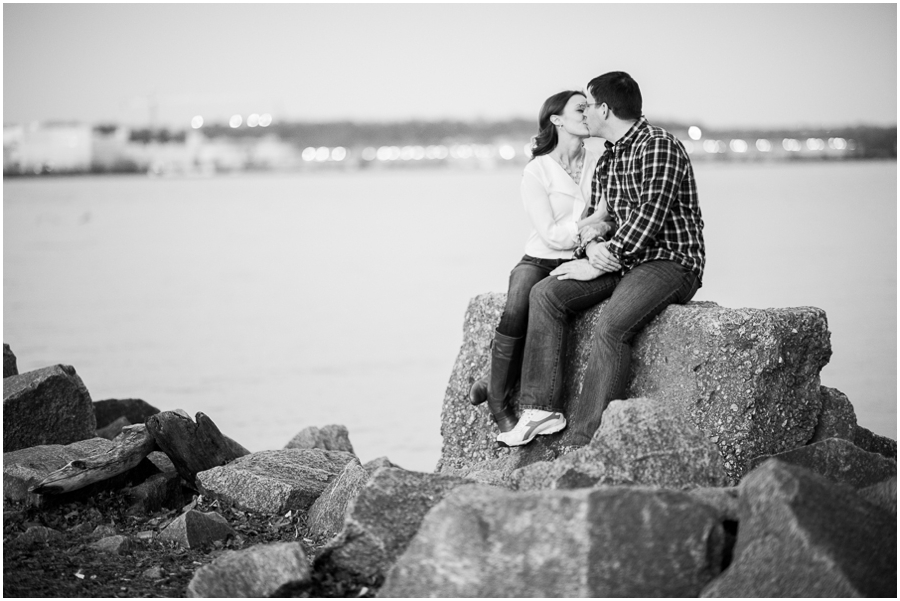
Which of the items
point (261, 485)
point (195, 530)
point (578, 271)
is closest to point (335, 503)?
point (261, 485)

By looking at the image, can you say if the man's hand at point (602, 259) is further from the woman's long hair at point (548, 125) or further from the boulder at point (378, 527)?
the boulder at point (378, 527)

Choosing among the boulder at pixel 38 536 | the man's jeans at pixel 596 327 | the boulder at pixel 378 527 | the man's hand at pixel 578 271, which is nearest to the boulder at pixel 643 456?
the boulder at pixel 378 527

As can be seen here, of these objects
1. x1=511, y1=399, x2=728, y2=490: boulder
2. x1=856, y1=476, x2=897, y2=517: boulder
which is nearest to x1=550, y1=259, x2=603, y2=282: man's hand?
x1=511, y1=399, x2=728, y2=490: boulder

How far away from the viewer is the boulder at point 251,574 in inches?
129

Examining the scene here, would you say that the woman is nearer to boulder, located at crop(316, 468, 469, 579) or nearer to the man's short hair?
the man's short hair

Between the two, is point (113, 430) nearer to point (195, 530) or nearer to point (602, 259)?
point (195, 530)

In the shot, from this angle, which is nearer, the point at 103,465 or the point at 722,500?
the point at 722,500

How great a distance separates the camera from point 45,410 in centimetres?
546

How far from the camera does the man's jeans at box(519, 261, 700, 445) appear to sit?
4418mm

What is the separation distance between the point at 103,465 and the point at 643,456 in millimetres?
2291

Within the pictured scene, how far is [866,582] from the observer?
278cm

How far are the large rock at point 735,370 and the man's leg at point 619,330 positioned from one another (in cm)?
13

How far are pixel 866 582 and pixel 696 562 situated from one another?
0.44 m

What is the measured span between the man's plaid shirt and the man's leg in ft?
0.28
